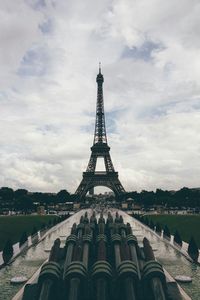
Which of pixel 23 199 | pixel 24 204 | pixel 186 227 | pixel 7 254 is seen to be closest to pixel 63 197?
pixel 23 199

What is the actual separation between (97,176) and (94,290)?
341 feet

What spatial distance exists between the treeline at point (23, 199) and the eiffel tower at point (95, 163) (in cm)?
1272

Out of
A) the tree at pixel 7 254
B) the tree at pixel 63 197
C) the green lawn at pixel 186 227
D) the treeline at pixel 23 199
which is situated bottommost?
the tree at pixel 7 254

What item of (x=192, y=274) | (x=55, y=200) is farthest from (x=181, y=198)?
(x=192, y=274)

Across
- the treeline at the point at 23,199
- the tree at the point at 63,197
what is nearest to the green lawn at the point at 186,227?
the treeline at the point at 23,199

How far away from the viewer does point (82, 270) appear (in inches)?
578

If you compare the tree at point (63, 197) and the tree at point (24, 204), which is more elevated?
the tree at point (63, 197)

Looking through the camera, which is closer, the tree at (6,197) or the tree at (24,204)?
the tree at (24,204)

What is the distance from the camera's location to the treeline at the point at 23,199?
8944 cm

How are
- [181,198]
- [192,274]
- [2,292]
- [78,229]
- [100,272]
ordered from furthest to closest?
[181,198] < [78,229] < [192,274] < [2,292] < [100,272]

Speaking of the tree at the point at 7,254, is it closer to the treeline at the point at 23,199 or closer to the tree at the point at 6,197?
the treeline at the point at 23,199

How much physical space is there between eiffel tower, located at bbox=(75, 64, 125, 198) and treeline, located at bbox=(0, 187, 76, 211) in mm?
12720

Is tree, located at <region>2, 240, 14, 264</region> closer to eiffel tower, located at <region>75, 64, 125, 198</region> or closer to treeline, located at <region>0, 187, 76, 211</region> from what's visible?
treeline, located at <region>0, 187, 76, 211</region>

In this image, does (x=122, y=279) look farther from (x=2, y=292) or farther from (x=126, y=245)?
(x=2, y=292)
